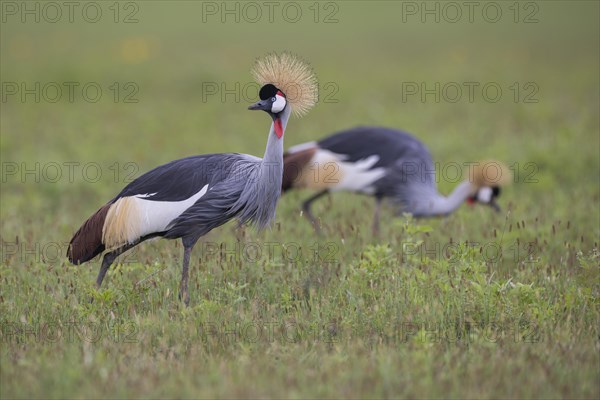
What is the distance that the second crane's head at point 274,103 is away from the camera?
16.1ft

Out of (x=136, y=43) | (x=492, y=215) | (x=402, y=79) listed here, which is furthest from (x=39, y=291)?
(x=136, y=43)

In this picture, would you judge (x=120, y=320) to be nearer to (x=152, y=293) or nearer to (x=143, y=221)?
(x=152, y=293)

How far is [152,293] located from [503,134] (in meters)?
6.47

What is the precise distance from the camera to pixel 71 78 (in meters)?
12.7

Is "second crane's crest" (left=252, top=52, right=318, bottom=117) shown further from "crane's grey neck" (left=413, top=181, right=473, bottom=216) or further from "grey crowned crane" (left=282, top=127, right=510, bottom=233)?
"crane's grey neck" (left=413, top=181, right=473, bottom=216)

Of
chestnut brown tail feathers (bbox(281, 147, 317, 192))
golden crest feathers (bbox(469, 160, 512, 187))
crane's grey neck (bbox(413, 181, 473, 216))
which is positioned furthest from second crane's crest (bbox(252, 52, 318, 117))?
golden crest feathers (bbox(469, 160, 512, 187))

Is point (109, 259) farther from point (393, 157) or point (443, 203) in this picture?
point (443, 203)

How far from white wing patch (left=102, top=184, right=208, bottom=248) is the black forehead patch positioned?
0.68m

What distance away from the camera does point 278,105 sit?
4.94 m

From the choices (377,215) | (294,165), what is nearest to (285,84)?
(294,165)

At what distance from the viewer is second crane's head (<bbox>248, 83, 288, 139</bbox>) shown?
4.92 meters

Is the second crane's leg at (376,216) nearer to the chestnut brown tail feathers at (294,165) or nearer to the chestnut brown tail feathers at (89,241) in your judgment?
the chestnut brown tail feathers at (294,165)

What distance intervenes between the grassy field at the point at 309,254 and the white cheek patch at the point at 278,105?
1.00 m

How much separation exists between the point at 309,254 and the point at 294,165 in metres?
1.39
